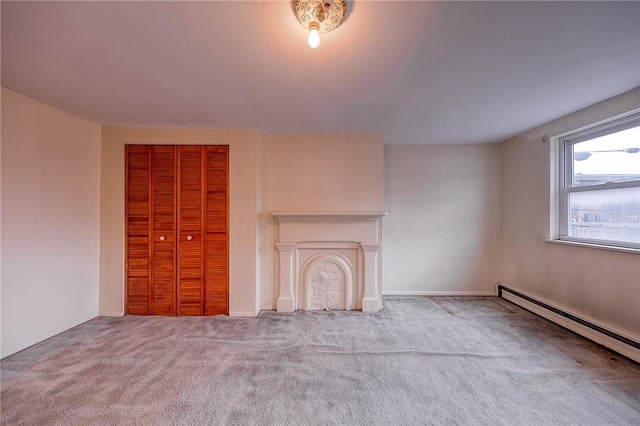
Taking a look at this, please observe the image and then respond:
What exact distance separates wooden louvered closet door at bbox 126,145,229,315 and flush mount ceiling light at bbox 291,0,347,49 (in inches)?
87.4

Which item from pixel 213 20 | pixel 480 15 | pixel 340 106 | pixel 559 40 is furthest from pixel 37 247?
pixel 559 40

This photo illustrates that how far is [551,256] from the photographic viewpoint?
2896mm

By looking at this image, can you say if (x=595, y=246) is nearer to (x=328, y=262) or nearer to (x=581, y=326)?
(x=581, y=326)

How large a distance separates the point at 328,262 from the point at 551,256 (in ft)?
8.46

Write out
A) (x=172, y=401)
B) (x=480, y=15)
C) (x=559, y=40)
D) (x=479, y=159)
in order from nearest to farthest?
1. (x=480, y=15)
2. (x=559, y=40)
3. (x=172, y=401)
4. (x=479, y=159)

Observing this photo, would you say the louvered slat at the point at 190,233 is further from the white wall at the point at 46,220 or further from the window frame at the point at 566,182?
the window frame at the point at 566,182

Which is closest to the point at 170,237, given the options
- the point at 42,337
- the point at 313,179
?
the point at 42,337

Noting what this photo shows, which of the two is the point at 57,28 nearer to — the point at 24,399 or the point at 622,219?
the point at 24,399

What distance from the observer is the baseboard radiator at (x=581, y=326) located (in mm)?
2096

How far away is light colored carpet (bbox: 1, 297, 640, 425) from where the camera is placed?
5.07 feet

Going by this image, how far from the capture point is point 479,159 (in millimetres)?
3730

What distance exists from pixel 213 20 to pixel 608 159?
355 cm

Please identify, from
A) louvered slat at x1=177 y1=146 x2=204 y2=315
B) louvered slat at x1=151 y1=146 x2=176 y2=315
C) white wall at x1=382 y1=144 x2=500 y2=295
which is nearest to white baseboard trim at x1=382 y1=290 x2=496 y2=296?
white wall at x1=382 y1=144 x2=500 y2=295

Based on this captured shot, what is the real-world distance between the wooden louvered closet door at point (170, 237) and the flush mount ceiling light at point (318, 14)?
2.22 metres
